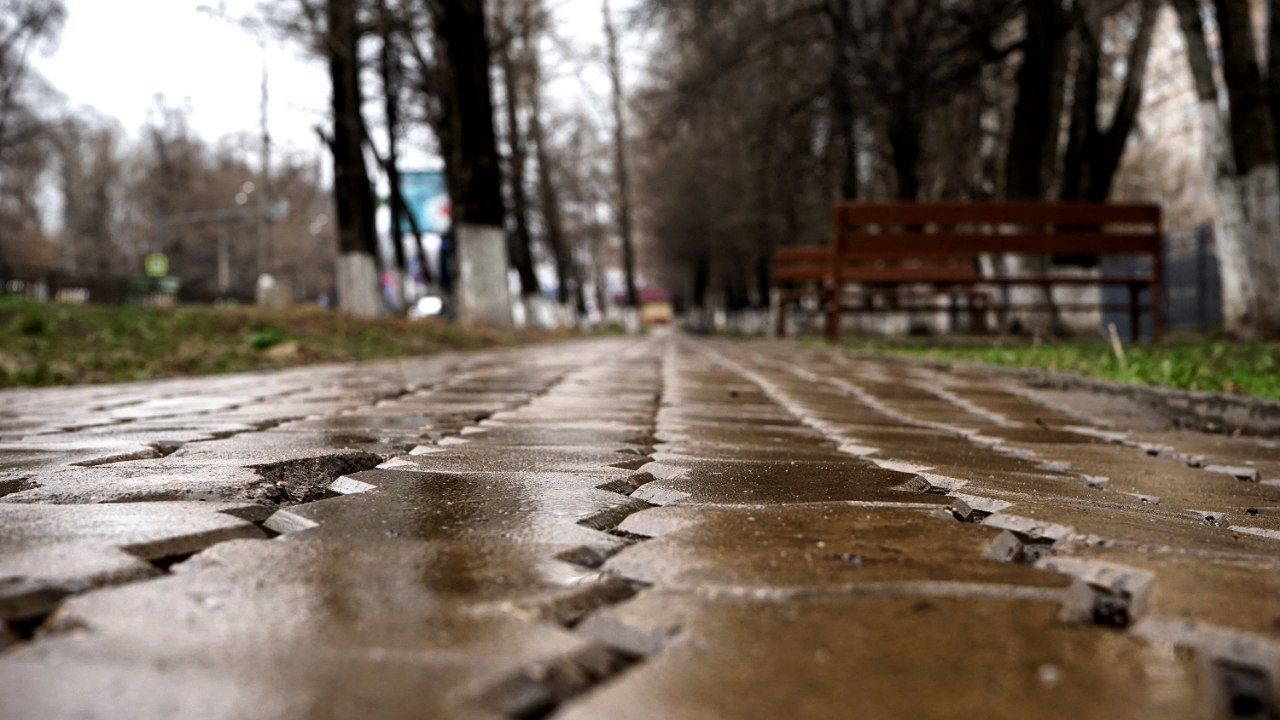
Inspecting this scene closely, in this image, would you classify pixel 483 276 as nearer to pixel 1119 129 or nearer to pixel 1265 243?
pixel 1265 243

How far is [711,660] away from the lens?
1.05 meters

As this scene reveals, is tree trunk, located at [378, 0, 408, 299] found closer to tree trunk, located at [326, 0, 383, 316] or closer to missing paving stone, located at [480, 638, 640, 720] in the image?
tree trunk, located at [326, 0, 383, 316]

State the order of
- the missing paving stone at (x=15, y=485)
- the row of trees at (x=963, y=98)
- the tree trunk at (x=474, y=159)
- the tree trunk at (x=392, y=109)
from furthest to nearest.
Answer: the tree trunk at (x=392, y=109) < the tree trunk at (x=474, y=159) < the row of trees at (x=963, y=98) < the missing paving stone at (x=15, y=485)

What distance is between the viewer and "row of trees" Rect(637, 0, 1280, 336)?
10195mm

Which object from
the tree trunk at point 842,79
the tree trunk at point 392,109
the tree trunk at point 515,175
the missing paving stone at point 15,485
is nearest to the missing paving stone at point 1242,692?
the missing paving stone at point 15,485

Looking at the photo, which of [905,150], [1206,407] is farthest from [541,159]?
[1206,407]

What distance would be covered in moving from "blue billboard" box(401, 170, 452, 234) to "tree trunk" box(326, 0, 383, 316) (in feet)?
23.8

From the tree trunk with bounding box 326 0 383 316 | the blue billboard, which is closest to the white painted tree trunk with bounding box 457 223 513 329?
the tree trunk with bounding box 326 0 383 316

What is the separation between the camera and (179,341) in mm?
9648

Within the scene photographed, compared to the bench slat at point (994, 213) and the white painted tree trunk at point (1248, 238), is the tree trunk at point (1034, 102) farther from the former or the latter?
the bench slat at point (994, 213)

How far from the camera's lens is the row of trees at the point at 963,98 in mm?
10195

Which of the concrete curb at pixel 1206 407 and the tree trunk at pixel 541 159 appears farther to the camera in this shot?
the tree trunk at pixel 541 159

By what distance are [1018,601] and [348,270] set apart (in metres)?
16.2

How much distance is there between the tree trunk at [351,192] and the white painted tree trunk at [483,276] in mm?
1768
